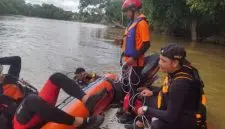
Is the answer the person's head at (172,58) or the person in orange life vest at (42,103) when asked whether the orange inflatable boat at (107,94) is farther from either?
the person's head at (172,58)

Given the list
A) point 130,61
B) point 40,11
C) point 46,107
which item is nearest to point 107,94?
point 130,61

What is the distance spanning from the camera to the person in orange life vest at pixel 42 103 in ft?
13.9

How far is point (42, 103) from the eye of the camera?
4.24m

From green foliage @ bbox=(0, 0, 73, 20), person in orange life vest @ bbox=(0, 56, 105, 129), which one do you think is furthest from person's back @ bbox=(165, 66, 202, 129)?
green foliage @ bbox=(0, 0, 73, 20)

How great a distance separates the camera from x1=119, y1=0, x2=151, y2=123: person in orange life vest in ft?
18.5

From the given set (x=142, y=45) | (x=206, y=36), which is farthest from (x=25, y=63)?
(x=206, y=36)

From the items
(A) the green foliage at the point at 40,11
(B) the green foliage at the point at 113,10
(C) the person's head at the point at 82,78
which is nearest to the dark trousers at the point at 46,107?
(C) the person's head at the point at 82,78

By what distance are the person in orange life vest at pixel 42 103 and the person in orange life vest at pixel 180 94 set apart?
1036mm

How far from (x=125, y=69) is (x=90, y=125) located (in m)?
1.55

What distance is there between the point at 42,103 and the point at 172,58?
1.50m

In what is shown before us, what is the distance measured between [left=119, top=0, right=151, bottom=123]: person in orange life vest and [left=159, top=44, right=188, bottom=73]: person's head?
1.82m

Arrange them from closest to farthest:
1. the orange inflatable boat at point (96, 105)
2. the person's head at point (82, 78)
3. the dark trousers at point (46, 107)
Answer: the dark trousers at point (46, 107) → the orange inflatable boat at point (96, 105) → the person's head at point (82, 78)

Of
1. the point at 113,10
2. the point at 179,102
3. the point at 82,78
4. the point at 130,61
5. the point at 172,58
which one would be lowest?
the point at 82,78

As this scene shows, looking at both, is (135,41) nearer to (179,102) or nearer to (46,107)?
(46,107)
